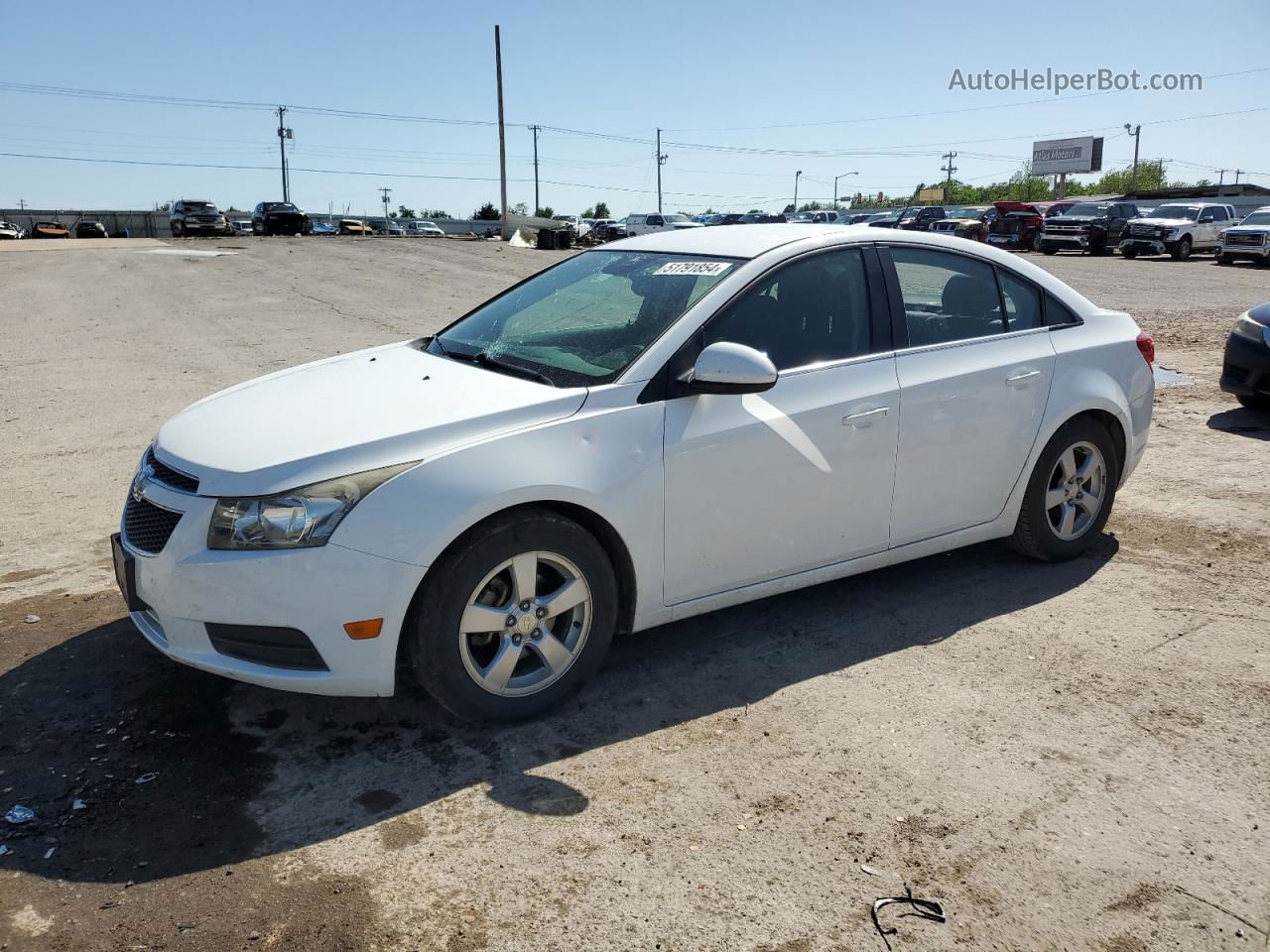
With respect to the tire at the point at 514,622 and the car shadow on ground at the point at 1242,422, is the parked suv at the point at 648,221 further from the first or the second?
the tire at the point at 514,622

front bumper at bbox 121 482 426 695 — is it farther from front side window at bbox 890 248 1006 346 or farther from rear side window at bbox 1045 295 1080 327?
rear side window at bbox 1045 295 1080 327

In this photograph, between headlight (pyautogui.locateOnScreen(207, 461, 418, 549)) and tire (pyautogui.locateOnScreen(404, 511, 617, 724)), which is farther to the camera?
tire (pyautogui.locateOnScreen(404, 511, 617, 724))

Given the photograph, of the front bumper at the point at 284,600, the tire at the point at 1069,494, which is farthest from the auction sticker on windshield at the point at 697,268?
the tire at the point at 1069,494

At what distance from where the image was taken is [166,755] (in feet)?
Answer: 11.1

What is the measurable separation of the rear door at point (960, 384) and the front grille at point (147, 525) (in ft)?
9.27

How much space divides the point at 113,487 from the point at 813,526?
4.59 meters

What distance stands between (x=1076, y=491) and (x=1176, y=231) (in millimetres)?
32162

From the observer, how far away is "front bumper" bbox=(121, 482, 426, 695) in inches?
126

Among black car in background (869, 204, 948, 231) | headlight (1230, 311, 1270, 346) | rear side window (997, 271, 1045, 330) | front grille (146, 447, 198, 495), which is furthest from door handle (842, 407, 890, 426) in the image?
black car in background (869, 204, 948, 231)

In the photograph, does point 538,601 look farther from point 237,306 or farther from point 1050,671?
point 237,306

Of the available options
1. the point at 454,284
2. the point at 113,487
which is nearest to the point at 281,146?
the point at 454,284

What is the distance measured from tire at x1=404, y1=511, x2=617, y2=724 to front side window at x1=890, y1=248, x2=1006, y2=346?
6.17ft

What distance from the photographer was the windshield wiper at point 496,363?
3.86m

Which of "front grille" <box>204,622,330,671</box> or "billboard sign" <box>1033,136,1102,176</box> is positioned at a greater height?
"billboard sign" <box>1033,136,1102,176</box>
